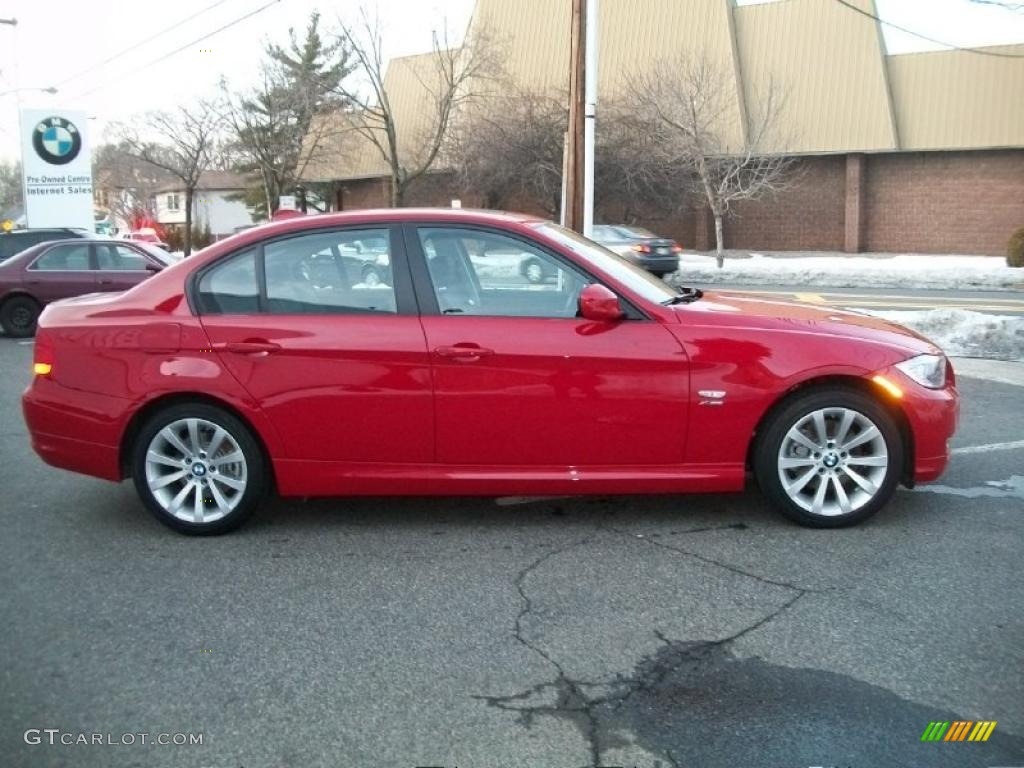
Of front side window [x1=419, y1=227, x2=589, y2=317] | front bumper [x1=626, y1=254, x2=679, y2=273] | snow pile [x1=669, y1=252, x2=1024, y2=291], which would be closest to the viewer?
front side window [x1=419, y1=227, x2=589, y2=317]

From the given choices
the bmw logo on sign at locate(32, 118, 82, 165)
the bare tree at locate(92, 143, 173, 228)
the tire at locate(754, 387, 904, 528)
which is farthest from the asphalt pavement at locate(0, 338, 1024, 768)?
the bare tree at locate(92, 143, 173, 228)

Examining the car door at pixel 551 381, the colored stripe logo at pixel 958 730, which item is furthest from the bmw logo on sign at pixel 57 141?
the colored stripe logo at pixel 958 730

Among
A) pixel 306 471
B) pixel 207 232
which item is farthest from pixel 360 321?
pixel 207 232

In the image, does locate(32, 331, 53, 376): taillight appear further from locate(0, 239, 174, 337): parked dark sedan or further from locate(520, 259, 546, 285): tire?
locate(0, 239, 174, 337): parked dark sedan

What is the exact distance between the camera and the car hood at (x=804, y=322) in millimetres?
5133

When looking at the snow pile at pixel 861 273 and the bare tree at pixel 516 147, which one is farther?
the bare tree at pixel 516 147

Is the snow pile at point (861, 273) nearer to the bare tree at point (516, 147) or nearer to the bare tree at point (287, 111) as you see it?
the bare tree at point (516, 147)

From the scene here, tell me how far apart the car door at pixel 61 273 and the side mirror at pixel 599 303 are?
474 inches

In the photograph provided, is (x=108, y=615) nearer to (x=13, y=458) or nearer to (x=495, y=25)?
(x=13, y=458)

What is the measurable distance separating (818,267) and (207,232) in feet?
122

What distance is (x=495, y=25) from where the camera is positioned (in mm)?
38844

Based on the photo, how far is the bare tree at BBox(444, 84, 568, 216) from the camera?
118 ft

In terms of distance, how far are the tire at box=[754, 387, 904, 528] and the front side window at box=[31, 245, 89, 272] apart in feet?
42.4

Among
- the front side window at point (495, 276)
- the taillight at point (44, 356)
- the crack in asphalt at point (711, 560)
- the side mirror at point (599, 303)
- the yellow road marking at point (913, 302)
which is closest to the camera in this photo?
the crack in asphalt at point (711, 560)
